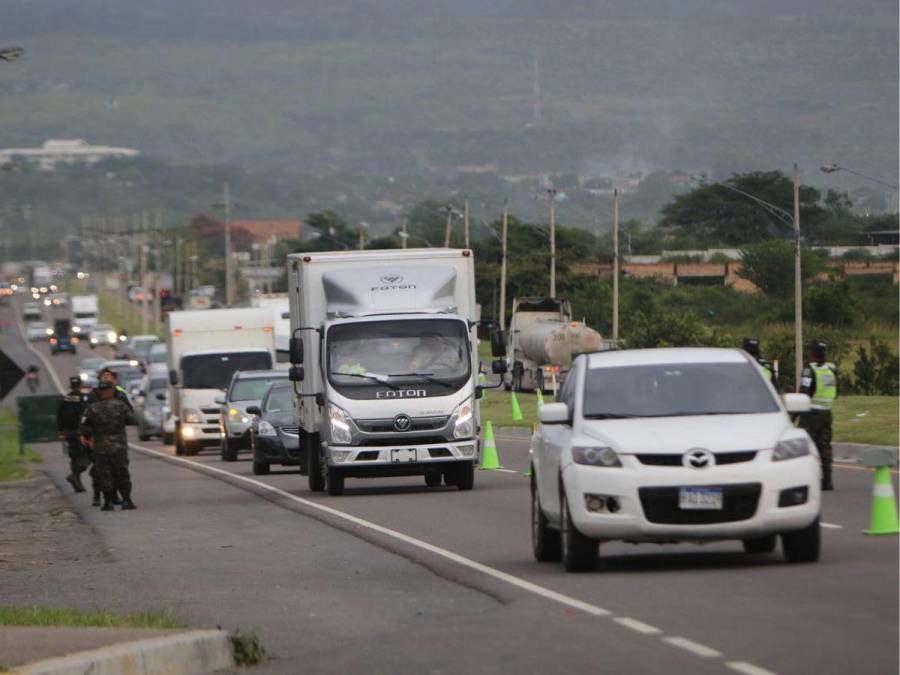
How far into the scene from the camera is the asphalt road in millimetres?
11820

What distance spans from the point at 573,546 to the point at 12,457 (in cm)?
3807

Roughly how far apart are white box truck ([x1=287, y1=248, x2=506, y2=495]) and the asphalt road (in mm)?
2433

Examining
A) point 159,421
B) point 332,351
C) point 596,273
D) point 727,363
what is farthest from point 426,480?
point 596,273

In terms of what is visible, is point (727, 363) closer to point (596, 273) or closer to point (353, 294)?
point (353, 294)

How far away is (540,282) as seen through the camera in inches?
4385

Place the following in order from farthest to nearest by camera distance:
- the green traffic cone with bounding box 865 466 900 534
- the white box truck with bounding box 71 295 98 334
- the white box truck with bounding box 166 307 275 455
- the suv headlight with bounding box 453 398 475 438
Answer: the white box truck with bounding box 71 295 98 334
the white box truck with bounding box 166 307 275 455
the suv headlight with bounding box 453 398 475 438
the green traffic cone with bounding box 865 466 900 534

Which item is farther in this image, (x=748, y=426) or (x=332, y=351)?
(x=332, y=351)

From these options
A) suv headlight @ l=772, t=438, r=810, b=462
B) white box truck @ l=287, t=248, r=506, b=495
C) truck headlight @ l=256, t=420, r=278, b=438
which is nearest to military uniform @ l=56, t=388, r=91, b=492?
truck headlight @ l=256, t=420, r=278, b=438

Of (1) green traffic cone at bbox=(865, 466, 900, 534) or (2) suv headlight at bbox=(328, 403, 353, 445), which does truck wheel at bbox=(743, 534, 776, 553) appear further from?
(2) suv headlight at bbox=(328, 403, 353, 445)

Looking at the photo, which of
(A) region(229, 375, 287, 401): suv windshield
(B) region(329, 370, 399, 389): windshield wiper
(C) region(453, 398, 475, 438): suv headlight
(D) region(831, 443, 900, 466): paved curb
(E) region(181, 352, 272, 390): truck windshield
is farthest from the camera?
(E) region(181, 352, 272, 390): truck windshield

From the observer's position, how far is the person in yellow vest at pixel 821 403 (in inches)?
965

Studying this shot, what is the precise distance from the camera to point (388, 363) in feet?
91.0

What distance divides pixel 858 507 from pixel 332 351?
848 centimetres

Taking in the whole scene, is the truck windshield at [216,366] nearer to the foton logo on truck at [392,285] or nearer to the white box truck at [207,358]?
the white box truck at [207,358]
